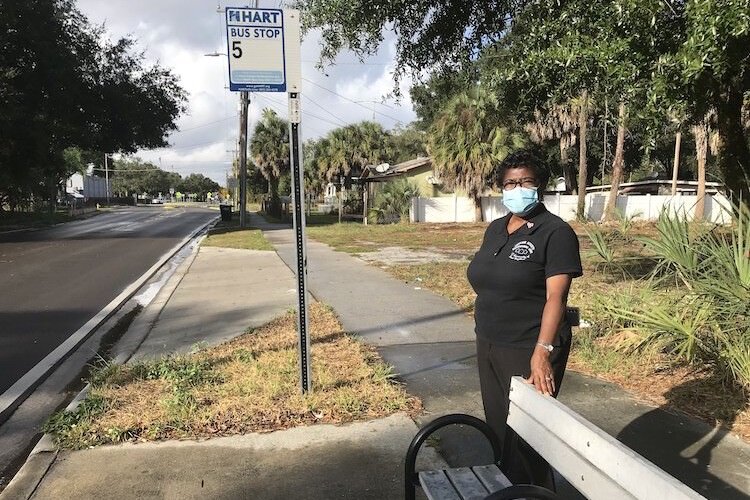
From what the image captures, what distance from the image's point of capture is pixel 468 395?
4766mm

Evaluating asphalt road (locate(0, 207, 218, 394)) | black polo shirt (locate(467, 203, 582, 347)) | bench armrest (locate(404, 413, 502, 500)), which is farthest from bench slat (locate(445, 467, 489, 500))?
asphalt road (locate(0, 207, 218, 394))

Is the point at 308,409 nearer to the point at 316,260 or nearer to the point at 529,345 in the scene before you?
the point at 529,345

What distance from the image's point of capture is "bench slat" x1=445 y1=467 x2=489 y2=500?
248 cm

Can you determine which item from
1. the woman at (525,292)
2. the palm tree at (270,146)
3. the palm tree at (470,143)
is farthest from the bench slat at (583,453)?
the palm tree at (270,146)

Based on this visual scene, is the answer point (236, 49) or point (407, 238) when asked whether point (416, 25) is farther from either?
Answer: point (407, 238)

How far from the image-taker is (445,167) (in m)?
28.4

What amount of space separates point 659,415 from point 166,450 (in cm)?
347

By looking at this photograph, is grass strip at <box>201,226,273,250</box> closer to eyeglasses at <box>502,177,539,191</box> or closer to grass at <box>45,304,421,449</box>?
grass at <box>45,304,421,449</box>

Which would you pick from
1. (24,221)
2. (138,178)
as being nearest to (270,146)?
(24,221)

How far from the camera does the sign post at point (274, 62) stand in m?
4.29

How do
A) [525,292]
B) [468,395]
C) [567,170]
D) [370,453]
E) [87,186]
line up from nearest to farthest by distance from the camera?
[525,292]
[370,453]
[468,395]
[567,170]
[87,186]

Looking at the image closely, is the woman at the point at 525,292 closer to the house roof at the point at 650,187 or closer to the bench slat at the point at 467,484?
the bench slat at the point at 467,484

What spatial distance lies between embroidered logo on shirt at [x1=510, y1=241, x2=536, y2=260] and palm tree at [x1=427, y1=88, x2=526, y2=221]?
25.1m

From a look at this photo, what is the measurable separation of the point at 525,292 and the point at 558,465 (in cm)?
75
